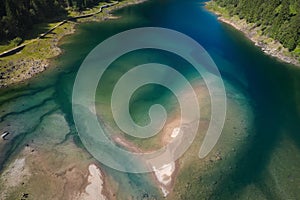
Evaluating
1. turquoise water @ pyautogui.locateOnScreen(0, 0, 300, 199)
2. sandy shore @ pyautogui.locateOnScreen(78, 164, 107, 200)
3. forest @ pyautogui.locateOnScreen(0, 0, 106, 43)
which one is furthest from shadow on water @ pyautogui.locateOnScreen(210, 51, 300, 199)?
forest @ pyautogui.locateOnScreen(0, 0, 106, 43)

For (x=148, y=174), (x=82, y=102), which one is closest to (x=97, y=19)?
(x=82, y=102)

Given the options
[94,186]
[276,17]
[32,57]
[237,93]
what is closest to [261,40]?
[276,17]

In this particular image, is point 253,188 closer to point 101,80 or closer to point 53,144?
point 53,144

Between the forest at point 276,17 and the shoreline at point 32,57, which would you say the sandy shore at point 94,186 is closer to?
the shoreline at point 32,57

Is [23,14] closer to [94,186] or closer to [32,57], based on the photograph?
[32,57]

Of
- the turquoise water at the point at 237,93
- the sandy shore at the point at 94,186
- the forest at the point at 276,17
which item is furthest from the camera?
the forest at the point at 276,17

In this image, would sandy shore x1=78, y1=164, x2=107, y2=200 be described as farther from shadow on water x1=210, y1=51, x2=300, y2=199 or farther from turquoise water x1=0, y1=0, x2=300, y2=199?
shadow on water x1=210, y1=51, x2=300, y2=199

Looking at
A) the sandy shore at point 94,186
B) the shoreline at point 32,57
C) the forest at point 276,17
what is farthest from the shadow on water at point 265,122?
the shoreline at point 32,57
